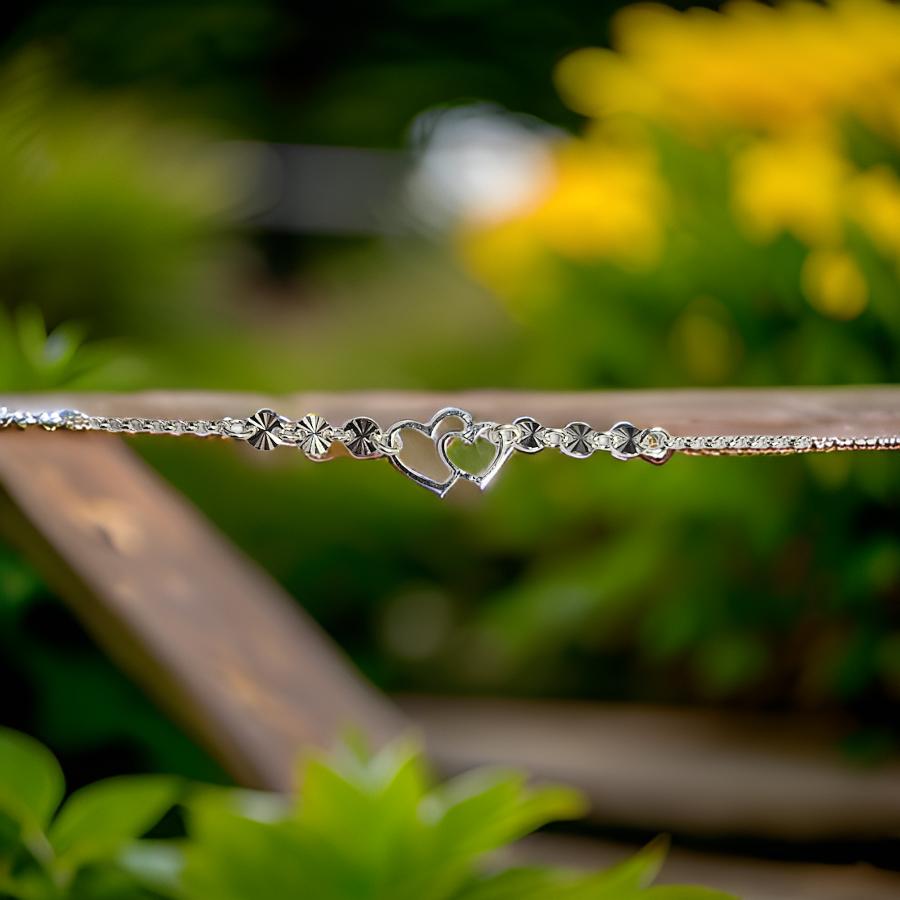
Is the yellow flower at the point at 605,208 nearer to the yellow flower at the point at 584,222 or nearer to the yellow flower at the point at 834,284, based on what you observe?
the yellow flower at the point at 584,222

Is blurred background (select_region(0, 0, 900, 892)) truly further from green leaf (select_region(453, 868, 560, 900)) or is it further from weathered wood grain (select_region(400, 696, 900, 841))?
green leaf (select_region(453, 868, 560, 900))

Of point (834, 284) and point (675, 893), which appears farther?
point (834, 284)

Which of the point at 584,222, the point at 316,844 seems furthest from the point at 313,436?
the point at 584,222

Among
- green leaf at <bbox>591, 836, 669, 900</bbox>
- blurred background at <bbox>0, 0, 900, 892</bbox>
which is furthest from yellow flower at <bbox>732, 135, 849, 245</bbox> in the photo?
green leaf at <bbox>591, 836, 669, 900</bbox>

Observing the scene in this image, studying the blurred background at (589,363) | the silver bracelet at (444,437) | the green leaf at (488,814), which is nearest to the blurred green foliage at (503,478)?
the blurred background at (589,363)

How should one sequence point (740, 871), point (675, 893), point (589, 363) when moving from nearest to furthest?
point (675, 893) < point (740, 871) < point (589, 363)

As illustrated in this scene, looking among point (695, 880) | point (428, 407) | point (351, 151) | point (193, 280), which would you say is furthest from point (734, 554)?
point (351, 151)

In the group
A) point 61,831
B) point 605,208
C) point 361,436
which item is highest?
point 605,208

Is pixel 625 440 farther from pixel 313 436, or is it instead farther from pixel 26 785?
pixel 26 785
